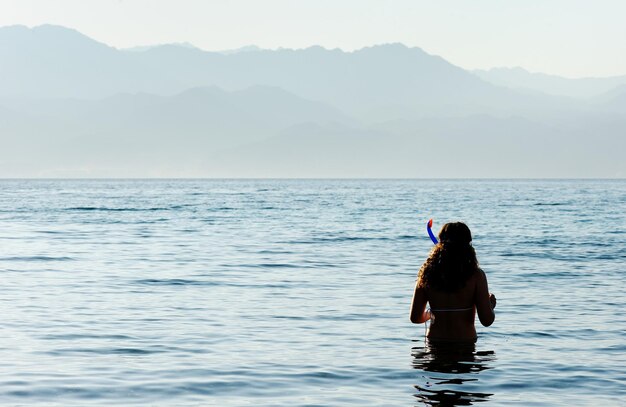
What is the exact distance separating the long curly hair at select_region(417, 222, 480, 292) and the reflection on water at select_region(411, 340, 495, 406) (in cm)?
98

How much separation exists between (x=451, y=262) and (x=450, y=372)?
1310 millimetres

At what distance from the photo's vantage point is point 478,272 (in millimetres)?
11867

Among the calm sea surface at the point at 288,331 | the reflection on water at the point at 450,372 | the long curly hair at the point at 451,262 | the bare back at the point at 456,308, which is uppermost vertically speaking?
the long curly hair at the point at 451,262

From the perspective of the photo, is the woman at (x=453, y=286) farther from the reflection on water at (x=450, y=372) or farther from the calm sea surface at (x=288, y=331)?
the calm sea surface at (x=288, y=331)

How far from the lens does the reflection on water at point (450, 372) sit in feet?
35.9

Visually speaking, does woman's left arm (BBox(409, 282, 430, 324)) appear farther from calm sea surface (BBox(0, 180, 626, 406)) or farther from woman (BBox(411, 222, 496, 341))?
calm sea surface (BBox(0, 180, 626, 406))

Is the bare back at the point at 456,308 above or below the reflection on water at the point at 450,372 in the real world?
above

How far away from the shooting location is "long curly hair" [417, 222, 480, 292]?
457 inches

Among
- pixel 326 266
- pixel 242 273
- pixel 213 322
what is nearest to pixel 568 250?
pixel 326 266

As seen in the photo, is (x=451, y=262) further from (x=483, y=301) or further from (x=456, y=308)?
(x=456, y=308)

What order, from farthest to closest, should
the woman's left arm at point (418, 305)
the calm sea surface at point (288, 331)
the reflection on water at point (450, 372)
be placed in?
the woman's left arm at point (418, 305), the calm sea surface at point (288, 331), the reflection on water at point (450, 372)

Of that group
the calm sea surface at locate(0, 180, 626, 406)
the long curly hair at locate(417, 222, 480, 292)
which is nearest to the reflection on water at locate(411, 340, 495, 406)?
the calm sea surface at locate(0, 180, 626, 406)

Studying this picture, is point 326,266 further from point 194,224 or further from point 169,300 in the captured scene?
point 194,224

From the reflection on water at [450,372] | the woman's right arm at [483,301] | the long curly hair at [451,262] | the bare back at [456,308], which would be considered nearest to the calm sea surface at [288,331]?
the reflection on water at [450,372]
